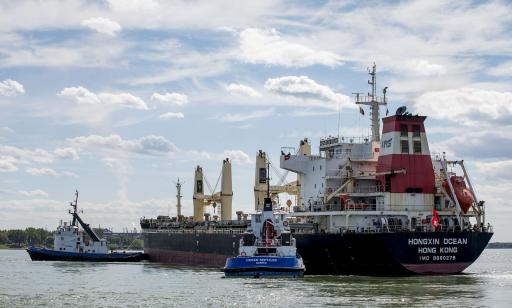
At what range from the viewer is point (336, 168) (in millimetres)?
64375

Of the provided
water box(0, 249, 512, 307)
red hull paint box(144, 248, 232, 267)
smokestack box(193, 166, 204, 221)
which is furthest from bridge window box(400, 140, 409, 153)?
smokestack box(193, 166, 204, 221)

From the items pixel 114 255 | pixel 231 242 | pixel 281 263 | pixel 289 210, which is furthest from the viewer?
pixel 114 255

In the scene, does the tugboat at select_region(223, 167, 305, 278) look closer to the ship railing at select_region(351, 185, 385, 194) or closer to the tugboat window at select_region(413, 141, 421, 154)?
the ship railing at select_region(351, 185, 385, 194)

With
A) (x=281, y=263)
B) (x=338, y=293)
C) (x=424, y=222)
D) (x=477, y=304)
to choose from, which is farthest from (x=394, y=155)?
(x=477, y=304)

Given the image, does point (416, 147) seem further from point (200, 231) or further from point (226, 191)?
point (226, 191)

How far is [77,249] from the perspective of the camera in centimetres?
9744

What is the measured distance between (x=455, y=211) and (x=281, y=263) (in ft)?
40.8

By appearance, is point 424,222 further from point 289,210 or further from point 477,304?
point 477,304

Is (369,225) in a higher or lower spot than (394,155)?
lower

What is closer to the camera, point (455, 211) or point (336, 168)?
point (455, 211)

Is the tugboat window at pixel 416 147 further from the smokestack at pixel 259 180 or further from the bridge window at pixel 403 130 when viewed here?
the smokestack at pixel 259 180

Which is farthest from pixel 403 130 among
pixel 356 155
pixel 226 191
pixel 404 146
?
pixel 226 191

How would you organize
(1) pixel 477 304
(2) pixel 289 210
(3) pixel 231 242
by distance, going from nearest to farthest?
1. (1) pixel 477 304
2. (2) pixel 289 210
3. (3) pixel 231 242

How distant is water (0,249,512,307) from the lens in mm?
41500
